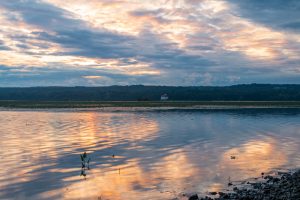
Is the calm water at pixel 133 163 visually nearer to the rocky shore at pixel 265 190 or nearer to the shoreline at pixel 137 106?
the rocky shore at pixel 265 190

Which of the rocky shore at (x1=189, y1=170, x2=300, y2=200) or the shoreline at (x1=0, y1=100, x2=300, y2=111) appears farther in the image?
the shoreline at (x1=0, y1=100, x2=300, y2=111)

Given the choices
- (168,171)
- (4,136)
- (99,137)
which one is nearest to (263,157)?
(168,171)

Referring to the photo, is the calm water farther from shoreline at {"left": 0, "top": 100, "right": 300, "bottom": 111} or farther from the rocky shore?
shoreline at {"left": 0, "top": 100, "right": 300, "bottom": 111}

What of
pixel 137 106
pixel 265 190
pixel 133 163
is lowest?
pixel 133 163

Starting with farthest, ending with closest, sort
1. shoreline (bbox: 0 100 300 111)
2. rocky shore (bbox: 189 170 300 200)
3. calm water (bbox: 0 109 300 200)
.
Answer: shoreline (bbox: 0 100 300 111) → calm water (bbox: 0 109 300 200) → rocky shore (bbox: 189 170 300 200)

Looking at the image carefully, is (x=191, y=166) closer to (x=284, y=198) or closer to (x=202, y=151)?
Result: (x=202, y=151)

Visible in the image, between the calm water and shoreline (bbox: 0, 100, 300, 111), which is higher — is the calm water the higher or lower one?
the lower one

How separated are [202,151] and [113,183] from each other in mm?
13429

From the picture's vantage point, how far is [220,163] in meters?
26.9

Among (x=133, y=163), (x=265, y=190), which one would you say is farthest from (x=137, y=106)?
(x=265, y=190)

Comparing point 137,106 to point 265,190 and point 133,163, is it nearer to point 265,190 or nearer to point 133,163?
point 133,163

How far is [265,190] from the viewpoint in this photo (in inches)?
716

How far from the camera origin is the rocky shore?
1688 cm

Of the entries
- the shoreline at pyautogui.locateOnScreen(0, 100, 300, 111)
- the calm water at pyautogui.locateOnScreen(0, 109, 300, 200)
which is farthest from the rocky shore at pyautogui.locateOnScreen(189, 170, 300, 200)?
the shoreline at pyautogui.locateOnScreen(0, 100, 300, 111)
